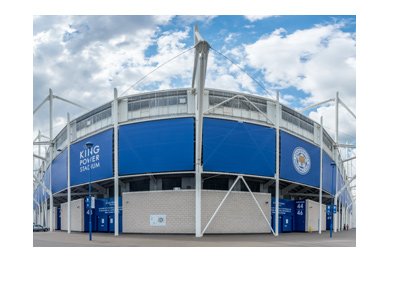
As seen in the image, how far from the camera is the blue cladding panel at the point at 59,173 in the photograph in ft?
100

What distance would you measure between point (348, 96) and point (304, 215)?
17.7m

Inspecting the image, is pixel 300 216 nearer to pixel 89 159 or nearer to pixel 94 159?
pixel 94 159

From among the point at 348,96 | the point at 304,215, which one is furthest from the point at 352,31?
the point at 304,215

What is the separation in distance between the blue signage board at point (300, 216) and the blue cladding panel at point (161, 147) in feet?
41.7

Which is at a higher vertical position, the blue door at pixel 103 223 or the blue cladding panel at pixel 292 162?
the blue cladding panel at pixel 292 162

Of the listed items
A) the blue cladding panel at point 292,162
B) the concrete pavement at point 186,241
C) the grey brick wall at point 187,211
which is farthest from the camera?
the blue cladding panel at point 292,162

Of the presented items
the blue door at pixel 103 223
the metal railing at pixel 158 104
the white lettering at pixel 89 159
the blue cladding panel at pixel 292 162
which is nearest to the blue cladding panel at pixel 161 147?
the metal railing at pixel 158 104

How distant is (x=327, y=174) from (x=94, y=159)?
19.5 meters

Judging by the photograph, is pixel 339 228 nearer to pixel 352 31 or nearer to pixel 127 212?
pixel 127 212

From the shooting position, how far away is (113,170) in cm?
2708

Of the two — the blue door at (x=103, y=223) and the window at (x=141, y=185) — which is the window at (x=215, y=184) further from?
the blue door at (x=103, y=223)

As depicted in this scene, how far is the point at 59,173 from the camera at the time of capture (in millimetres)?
31172

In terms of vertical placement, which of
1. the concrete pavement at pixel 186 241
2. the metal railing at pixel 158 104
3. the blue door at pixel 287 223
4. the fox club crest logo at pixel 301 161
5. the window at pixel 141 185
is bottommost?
the blue door at pixel 287 223

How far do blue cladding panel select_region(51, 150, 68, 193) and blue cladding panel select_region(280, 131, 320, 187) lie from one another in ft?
51.8
